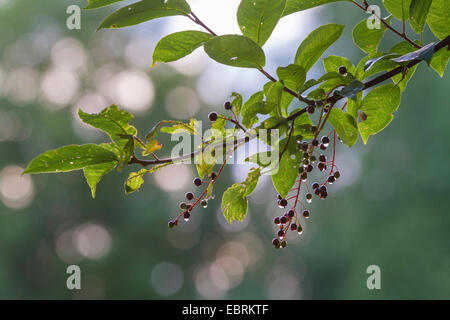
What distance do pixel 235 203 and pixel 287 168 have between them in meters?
0.10

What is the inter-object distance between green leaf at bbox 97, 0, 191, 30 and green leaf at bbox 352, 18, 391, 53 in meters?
0.29

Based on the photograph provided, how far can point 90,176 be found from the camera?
61 centimetres

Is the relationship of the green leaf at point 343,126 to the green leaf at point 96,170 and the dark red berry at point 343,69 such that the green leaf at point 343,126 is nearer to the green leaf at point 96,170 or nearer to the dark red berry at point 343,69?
the dark red berry at point 343,69

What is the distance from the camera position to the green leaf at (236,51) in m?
0.56

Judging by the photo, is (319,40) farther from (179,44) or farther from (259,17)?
(179,44)

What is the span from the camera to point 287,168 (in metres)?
0.63

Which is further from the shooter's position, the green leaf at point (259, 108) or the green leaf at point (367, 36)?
the green leaf at point (367, 36)

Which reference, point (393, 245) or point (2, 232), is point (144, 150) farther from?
point (2, 232)

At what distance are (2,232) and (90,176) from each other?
6496 millimetres

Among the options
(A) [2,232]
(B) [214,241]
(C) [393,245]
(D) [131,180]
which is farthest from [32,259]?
(D) [131,180]

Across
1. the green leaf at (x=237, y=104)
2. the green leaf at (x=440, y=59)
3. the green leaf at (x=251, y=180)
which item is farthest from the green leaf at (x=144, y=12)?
the green leaf at (x=440, y=59)

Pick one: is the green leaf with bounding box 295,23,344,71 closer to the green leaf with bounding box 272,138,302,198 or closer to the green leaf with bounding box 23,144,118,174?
the green leaf with bounding box 272,138,302,198

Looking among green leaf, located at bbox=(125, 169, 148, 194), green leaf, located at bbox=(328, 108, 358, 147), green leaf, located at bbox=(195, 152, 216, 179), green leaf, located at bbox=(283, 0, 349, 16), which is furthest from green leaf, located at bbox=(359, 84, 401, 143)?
green leaf, located at bbox=(125, 169, 148, 194)

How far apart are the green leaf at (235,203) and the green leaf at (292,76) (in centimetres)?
17
